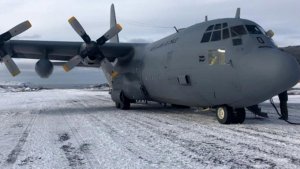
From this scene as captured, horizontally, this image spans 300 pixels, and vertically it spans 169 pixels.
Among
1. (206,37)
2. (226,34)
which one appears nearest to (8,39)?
(206,37)

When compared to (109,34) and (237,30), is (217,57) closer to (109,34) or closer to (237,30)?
(237,30)

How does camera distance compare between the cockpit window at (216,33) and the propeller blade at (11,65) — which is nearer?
the cockpit window at (216,33)

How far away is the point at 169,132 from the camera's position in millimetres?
10391

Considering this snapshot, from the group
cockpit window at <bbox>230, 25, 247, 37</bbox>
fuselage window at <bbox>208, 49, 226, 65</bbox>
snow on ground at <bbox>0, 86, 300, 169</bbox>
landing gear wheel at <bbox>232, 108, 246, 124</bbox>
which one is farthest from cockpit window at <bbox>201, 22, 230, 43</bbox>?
snow on ground at <bbox>0, 86, 300, 169</bbox>

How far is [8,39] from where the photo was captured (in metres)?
18.5

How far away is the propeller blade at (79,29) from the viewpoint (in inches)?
744

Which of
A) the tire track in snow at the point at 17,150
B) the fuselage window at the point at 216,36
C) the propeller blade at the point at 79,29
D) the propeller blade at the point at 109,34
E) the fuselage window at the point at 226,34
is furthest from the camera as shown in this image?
the propeller blade at the point at 109,34

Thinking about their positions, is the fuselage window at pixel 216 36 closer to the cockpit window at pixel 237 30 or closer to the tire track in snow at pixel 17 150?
the cockpit window at pixel 237 30

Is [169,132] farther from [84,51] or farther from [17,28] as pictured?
[17,28]

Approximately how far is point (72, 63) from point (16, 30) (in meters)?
3.52

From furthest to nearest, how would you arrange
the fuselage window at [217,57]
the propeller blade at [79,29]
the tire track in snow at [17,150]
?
the propeller blade at [79,29] → the fuselage window at [217,57] → the tire track in snow at [17,150]

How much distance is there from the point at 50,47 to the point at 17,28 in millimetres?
2075

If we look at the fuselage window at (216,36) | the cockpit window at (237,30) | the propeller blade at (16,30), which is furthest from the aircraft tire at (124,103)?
the cockpit window at (237,30)

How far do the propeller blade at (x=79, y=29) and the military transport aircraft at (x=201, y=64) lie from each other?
1.3 inches
